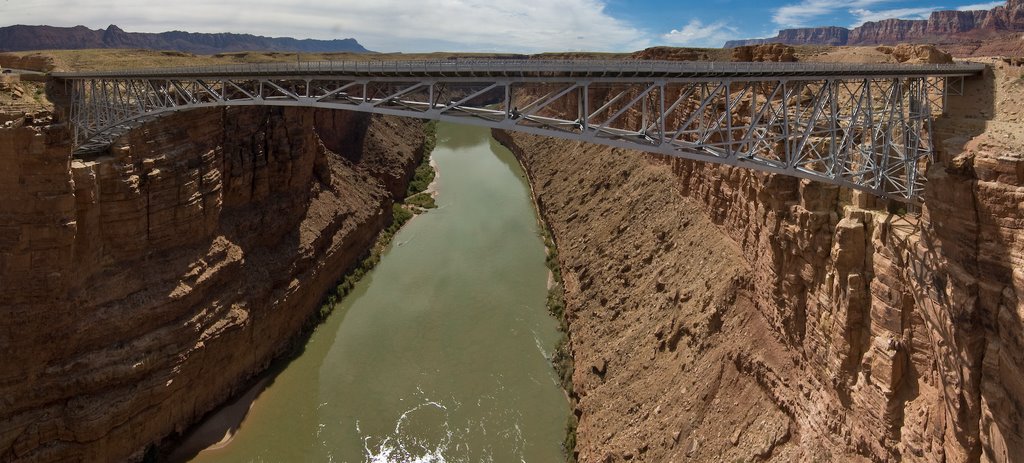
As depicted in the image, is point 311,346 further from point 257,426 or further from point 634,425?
point 634,425

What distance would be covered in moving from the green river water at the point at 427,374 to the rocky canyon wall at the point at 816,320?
2.09 m

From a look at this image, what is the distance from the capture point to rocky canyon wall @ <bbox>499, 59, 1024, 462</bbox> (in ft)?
31.1

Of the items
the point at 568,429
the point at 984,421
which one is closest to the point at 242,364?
the point at 568,429

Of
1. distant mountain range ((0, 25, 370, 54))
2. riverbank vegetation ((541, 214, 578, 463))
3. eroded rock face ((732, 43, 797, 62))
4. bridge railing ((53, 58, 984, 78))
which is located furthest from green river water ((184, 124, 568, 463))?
distant mountain range ((0, 25, 370, 54))

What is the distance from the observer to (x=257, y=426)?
62.8 feet

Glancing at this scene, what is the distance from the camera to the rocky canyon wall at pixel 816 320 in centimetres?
948

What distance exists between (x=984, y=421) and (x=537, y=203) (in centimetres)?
3136

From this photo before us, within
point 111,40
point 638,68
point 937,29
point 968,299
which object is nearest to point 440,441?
point 638,68

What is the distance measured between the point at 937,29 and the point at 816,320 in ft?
304

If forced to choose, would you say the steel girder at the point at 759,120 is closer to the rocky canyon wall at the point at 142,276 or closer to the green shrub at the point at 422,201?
the rocky canyon wall at the point at 142,276

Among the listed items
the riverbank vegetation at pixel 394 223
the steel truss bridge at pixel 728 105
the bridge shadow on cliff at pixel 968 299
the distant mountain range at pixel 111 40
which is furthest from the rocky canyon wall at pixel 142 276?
the distant mountain range at pixel 111 40

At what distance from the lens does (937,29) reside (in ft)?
271

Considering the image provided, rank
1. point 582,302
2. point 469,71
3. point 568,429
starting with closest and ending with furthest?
point 469,71 → point 568,429 → point 582,302

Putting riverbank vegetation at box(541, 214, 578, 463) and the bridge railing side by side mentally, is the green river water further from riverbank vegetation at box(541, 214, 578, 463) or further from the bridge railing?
the bridge railing
